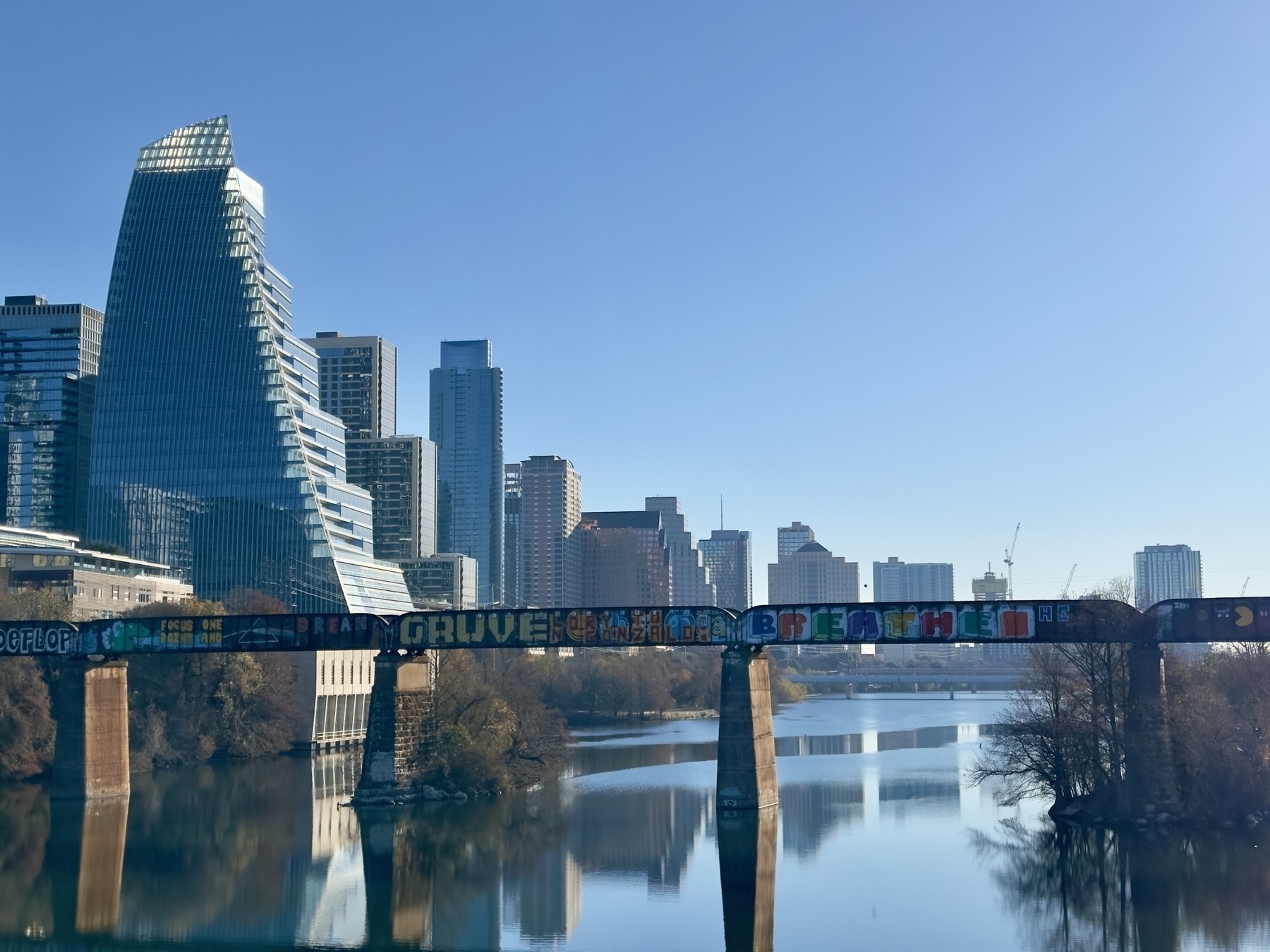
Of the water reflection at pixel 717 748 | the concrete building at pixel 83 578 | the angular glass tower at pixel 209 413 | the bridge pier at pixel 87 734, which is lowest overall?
→ the water reflection at pixel 717 748

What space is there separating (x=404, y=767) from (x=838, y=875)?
34693 mm

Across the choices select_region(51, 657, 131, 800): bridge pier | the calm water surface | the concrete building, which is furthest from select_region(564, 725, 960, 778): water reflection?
the concrete building

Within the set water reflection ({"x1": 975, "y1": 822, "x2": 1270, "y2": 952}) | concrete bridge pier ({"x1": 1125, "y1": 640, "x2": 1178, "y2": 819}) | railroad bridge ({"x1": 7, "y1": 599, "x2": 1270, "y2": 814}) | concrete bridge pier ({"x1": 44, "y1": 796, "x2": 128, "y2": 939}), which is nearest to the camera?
water reflection ({"x1": 975, "y1": 822, "x2": 1270, "y2": 952})

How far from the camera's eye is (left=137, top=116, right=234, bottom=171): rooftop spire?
640 feet

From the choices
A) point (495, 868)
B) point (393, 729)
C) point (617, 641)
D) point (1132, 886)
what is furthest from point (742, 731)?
point (1132, 886)

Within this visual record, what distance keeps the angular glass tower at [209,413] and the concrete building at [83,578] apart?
18766 millimetres

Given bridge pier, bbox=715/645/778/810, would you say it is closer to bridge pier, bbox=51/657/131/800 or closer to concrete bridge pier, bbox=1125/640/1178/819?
concrete bridge pier, bbox=1125/640/1178/819

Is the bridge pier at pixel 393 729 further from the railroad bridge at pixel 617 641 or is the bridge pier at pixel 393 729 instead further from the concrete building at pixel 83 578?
the concrete building at pixel 83 578

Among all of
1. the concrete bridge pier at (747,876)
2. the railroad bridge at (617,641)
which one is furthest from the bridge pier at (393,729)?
the concrete bridge pier at (747,876)

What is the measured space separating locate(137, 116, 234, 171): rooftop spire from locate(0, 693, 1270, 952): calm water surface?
11676 centimetres

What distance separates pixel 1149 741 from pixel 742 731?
22.2 m

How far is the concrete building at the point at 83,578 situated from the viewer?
5404 inches

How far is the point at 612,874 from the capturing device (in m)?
68.7

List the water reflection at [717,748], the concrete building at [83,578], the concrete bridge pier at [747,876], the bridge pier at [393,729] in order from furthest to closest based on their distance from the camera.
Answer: the concrete building at [83,578]
the water reflection at [717,748]
the bridge pier at [393,729]
the concrete bridge pier at [747,876]
